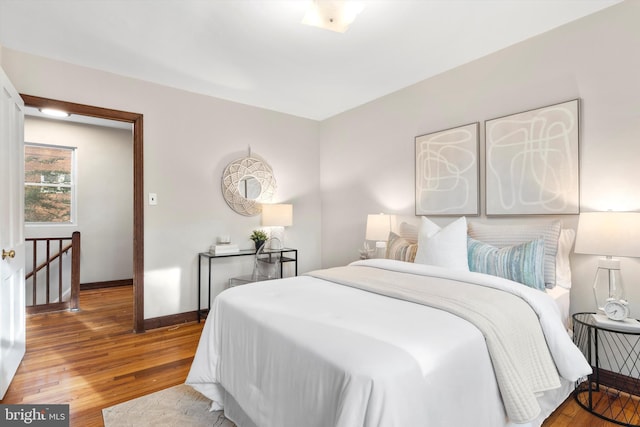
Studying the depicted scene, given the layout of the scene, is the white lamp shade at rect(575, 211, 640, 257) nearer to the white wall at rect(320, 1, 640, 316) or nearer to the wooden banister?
the white wall at rect(320, 1, 640, 316)

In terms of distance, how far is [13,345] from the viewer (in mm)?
2223

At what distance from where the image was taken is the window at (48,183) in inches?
179

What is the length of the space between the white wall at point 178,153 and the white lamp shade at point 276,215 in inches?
7.1

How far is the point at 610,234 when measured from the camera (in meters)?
1.88

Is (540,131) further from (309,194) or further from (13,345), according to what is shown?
(13,345)

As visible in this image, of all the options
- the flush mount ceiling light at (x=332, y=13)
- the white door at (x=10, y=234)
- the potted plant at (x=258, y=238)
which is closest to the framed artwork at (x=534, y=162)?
the flush mount ceiling light at (x=332, y=13)

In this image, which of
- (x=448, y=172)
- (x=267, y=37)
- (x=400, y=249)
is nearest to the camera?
(x=267, y=37)

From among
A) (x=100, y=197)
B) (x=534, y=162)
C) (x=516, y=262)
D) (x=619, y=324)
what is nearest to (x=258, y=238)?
(x=516, y=262)

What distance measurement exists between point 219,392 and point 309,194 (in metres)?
2.92

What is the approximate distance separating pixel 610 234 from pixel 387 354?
168cm

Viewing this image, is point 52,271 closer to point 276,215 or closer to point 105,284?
point 105,284

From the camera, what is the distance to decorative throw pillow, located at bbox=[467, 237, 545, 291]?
2.08 m

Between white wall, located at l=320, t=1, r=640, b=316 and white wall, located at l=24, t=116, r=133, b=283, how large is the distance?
373 cm

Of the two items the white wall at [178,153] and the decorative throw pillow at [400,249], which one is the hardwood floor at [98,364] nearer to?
the white wall at [178,153]
